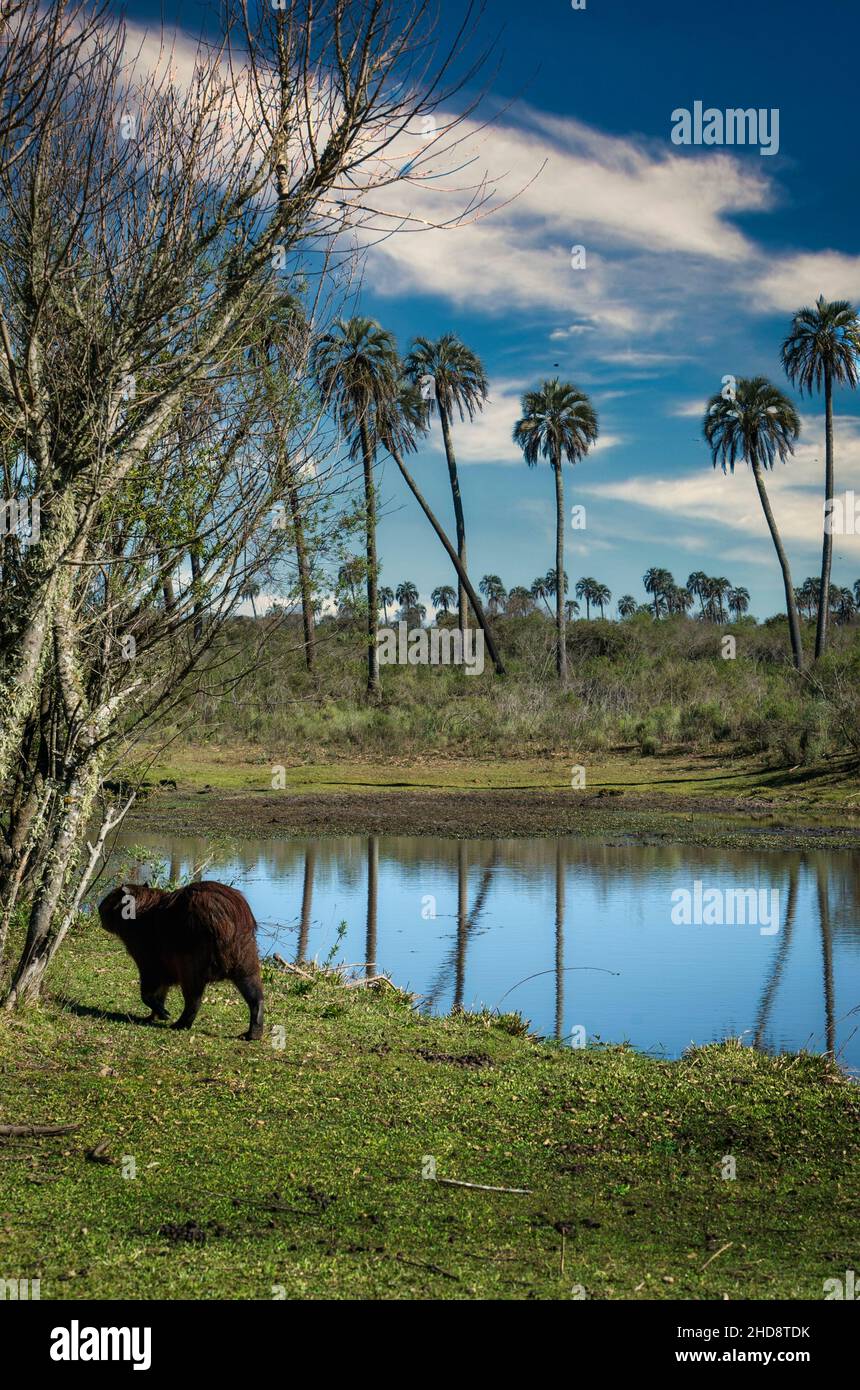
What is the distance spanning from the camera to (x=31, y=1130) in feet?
20.4

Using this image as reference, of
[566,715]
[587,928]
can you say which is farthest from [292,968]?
[566,715]

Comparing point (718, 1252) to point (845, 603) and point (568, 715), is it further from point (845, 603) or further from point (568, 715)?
point (845, 603)

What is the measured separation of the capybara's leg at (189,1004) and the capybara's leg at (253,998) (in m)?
0.26

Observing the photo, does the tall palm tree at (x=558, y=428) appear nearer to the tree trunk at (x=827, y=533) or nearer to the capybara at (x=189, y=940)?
the tree trunk at (x=827, y=533)

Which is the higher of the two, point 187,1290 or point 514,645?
point 514,645

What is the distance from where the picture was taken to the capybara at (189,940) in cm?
798

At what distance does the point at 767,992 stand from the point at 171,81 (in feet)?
30.9

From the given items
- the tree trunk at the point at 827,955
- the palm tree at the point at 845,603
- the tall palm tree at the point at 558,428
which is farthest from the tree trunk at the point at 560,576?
the palm tree at the point at 845,603

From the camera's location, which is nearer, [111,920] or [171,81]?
[171,81]

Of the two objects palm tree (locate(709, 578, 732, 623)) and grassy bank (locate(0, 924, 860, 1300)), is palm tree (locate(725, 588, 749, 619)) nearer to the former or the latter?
palm tree (locate(709, 578, 732, 623))

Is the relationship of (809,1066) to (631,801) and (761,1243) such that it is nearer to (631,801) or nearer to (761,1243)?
(761,1243)

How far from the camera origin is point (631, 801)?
28.9 metres

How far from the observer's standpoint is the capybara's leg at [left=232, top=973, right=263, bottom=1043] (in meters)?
8.12
